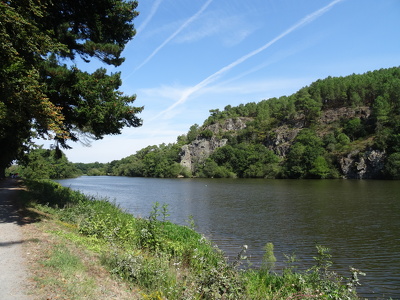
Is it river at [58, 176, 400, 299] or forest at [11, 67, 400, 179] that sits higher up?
forest at [11, 67, 400, 179]

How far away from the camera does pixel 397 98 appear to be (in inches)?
Answer: 4087

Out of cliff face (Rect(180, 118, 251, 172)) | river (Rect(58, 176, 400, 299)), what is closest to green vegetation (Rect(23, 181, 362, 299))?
river (Rect(58, 176, 400, 299))

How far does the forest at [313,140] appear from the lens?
8894 cm

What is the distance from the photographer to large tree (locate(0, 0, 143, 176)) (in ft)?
28.5

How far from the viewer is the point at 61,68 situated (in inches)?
489

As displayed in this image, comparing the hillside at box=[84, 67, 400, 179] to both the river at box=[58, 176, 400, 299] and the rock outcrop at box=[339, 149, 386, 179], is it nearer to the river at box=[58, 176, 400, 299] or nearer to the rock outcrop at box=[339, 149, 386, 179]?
the rock outcrop at box=[339, 149, 386, 179]

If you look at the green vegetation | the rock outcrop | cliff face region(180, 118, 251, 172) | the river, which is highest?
cliff face region(180, 118, 251, 172)

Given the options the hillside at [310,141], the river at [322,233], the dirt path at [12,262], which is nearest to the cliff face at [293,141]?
the hillside at [310,141]

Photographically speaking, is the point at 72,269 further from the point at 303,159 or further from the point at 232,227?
the point at 303,159

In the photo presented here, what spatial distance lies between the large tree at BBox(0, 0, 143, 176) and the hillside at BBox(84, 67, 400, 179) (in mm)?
80407

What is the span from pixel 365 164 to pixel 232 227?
268 ft

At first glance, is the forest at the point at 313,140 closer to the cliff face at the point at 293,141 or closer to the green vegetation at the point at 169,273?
the cliff face at the point at 293,141

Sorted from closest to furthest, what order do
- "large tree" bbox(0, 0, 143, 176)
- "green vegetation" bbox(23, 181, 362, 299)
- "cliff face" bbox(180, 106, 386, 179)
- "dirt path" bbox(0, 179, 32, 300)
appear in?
"dirt path" bbox(0, 179, 32, 300), "green vegetation" bbox(23, 181, 362, 299), "large tree" bbox(0, 0, 143, 176), "cliff face" bbox(180, 106, 386, 179)

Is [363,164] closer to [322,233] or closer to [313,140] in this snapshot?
[313,140]
